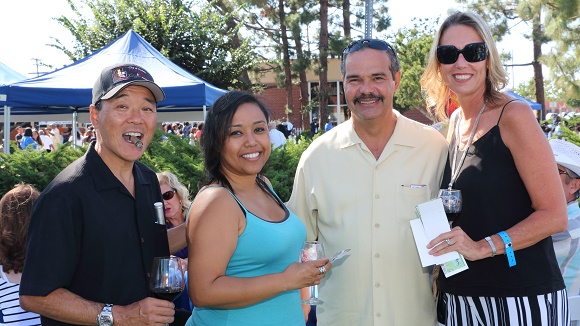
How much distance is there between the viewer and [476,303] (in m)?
3.04

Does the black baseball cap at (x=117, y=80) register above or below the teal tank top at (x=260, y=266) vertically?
above

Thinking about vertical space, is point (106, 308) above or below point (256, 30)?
below

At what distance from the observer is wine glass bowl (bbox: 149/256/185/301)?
2541mm

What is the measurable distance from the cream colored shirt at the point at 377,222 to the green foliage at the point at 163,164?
11.7 ft

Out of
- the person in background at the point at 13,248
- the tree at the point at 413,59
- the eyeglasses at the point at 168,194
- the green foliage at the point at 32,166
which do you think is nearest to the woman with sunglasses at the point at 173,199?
the eyeglasses at the point at 168,194

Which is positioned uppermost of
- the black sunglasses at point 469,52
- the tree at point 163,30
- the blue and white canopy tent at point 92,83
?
the tree at point 163,30

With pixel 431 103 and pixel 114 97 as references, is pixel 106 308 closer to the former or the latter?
pixel 114 97

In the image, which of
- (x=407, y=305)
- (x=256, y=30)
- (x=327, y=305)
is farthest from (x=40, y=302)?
(x=256, y=30)

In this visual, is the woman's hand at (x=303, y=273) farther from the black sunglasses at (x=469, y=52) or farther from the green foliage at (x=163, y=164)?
the green foliage at (x=163, y=164)

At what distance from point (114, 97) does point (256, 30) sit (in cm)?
2859

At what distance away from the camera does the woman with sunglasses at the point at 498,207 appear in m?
2.87

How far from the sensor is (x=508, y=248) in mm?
2854

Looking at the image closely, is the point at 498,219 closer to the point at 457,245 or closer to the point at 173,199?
the point at 457,245

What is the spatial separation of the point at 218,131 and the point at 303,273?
0.79 m
